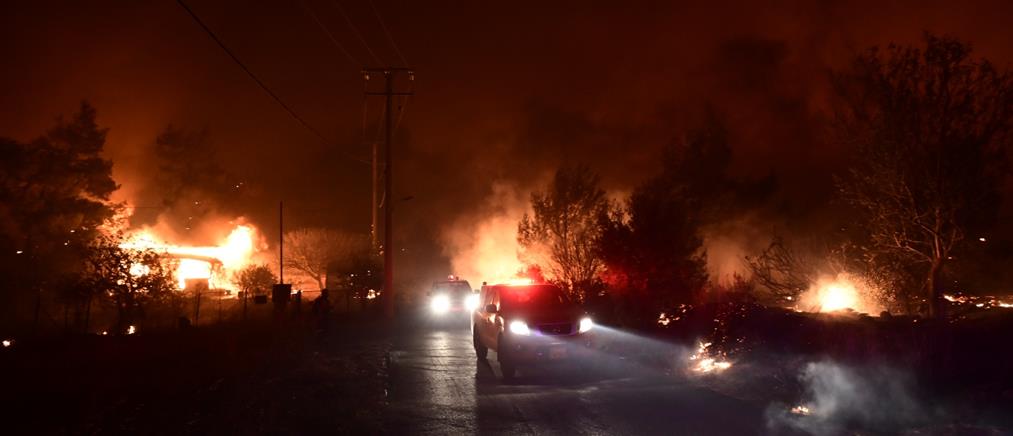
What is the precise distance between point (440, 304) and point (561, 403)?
19377 mm

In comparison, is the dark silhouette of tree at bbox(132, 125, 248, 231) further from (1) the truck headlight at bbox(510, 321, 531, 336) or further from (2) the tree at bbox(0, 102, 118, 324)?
(1) the truck headlight at bbox(510, 321, 531, 336)

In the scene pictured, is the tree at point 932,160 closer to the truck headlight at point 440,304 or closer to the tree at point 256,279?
the truck headlight at point 440,304

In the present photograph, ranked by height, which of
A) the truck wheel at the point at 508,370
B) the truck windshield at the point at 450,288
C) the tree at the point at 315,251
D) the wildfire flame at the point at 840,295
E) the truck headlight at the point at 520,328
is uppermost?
the tree at the point at 315,251

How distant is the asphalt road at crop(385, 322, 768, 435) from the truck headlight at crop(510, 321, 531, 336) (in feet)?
2.45

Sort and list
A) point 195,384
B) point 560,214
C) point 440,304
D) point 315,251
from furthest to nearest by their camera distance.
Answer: point 315,251 < point 560,214 < point 440,304 < point 195,384

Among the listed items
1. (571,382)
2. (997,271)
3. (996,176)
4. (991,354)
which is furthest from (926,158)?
(571,382)

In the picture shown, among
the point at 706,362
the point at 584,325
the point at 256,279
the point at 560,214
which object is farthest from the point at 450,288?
the point at 256,279

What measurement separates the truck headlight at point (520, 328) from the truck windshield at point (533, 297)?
0.84m

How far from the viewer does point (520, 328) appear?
45.6ft

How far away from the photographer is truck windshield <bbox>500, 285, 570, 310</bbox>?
15109 millimetres

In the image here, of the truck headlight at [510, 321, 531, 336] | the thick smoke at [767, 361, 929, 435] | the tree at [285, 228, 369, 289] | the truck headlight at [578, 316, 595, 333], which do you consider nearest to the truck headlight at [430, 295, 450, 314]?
the truck headlight at [578, 316, 595, 333]

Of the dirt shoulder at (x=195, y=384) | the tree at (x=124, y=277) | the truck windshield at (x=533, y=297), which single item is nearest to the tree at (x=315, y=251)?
the tree at (x=124, y=277)

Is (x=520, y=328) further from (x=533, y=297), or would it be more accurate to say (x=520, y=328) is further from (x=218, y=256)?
(x=218, y=256)

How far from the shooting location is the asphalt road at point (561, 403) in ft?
29.3
